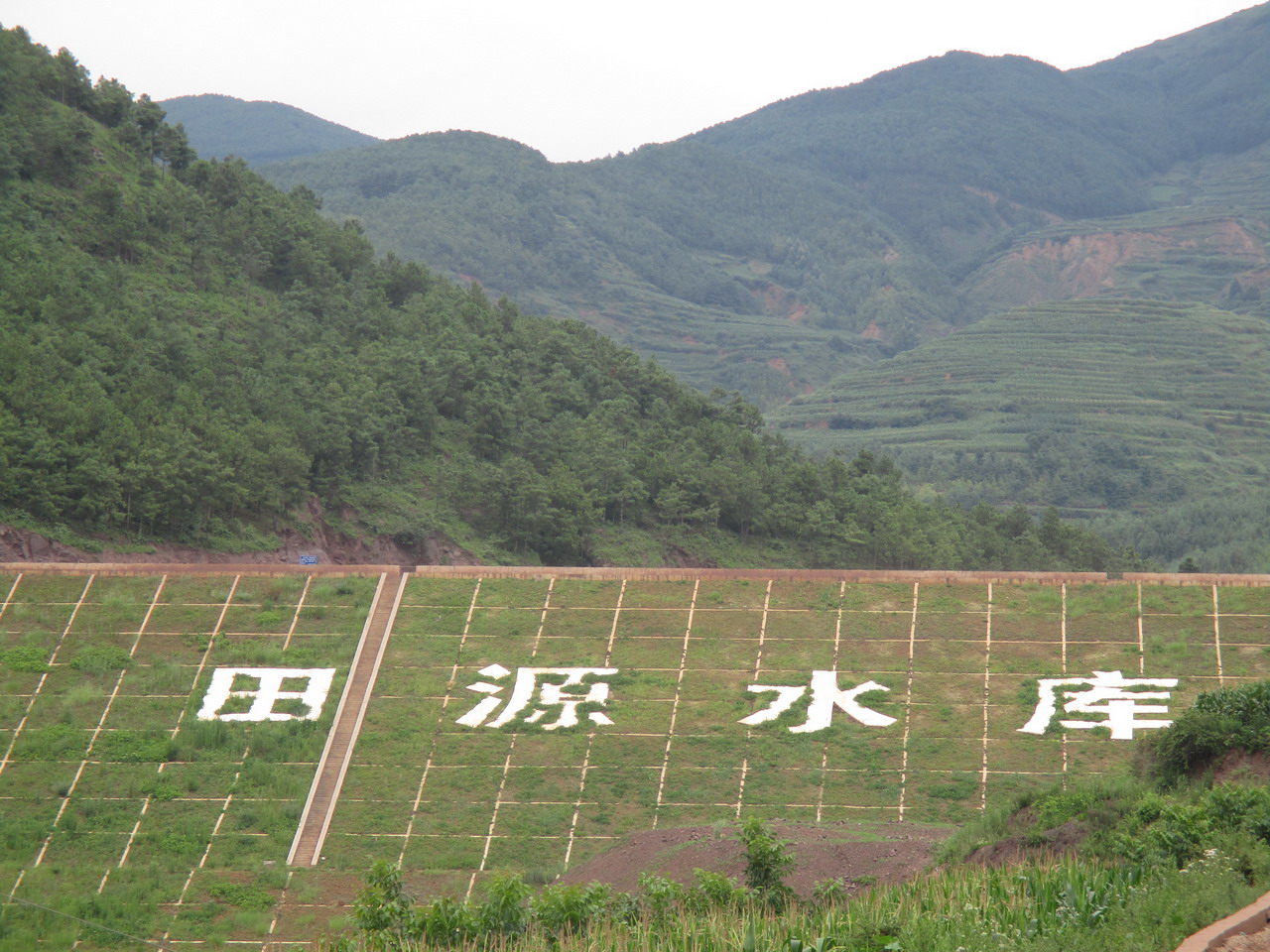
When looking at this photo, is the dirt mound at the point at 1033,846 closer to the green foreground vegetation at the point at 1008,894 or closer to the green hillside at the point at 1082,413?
the green foreground vegetation at the point at 1008,894

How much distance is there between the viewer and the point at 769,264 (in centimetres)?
19850

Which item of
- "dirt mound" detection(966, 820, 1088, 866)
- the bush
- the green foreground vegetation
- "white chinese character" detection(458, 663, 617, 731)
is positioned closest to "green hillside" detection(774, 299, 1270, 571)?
"white chinese character" detection(458, 663, 617, 731)

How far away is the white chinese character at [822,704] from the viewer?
25.7 metres

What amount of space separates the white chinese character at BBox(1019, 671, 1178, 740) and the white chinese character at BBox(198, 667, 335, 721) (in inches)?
→ 464

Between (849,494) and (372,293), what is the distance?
63.9ft

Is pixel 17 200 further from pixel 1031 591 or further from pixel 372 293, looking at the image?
pixel 1031 591

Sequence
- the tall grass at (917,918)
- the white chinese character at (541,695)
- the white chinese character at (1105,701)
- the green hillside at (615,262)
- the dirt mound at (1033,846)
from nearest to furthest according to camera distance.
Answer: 1. the tall grass at (917,918)
2. the dirt mound at (1033,846)
3. the white chinese character at (1105,701)
4. the white chinese character at (541,695)
5. the green hillside at (615,262)

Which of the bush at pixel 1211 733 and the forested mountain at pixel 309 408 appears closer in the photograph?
the bush at pixel 1211 733

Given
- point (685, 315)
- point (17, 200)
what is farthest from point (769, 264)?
point (17, 200)

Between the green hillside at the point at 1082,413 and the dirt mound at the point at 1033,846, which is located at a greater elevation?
the dirt mound at the point at 1033,846

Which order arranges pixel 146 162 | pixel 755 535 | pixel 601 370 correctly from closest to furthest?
pixel 755 535
pixel 146 162
pixel 601 370

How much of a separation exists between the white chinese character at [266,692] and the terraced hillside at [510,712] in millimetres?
68

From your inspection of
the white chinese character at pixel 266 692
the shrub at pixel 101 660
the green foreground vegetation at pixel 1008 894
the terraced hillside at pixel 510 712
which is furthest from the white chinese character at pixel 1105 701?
the shrub at pixel 101 660

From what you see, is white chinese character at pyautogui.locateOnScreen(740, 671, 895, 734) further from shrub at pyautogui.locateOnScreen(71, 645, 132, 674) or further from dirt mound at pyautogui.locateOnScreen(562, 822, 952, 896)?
shrub at pyautogui.locateOnScreen(71, 645, 132, 674)
